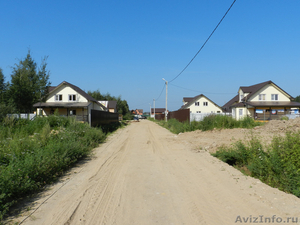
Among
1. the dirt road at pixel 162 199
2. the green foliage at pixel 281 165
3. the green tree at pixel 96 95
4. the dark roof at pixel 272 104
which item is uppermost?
the green tree at pixel 96 95

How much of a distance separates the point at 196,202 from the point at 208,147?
7383 millimetres

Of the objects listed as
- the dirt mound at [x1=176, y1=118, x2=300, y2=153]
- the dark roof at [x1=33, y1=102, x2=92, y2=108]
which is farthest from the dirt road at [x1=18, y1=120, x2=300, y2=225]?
the dark roof at [x1=33, y1=102, x2=92, y2=108]

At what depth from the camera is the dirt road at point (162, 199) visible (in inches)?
159

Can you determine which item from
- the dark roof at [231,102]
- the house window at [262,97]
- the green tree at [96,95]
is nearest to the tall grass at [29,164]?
the house window at [262,97]

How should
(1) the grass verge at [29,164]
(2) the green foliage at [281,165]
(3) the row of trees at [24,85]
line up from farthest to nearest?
(3) the row of trees at [24,85]
(2) the green foliage at [281,165]
(1) the grass verge at [29,164]

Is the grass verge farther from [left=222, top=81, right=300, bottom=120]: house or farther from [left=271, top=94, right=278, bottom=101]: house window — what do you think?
[left=271, top=94, right=278, bottom=101]: house window

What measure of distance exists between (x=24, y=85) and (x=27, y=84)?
33cm

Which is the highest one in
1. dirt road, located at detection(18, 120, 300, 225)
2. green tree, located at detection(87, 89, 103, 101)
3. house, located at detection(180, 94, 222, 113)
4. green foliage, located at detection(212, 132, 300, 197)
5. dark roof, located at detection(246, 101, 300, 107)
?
green tree, located at detection(87, 89, 103, 101)

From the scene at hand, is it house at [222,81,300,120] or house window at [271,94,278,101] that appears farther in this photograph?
house window at [271,94,278,101]

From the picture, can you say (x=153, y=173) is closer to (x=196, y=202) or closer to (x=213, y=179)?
(x=213, y=179)

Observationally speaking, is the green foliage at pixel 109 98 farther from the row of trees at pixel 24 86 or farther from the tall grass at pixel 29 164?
the tall grass at pixel 29 164

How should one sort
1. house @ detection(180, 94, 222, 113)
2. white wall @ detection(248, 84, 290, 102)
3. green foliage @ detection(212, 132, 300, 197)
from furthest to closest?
1. house @ detection(180, 94, 222, 113)
2. white wall @ detection(248, 84, 290, 102)
3. green foliage @ detection(212, 132, 300, 197)

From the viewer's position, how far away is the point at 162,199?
4.93m

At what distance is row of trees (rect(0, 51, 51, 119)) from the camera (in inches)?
979
